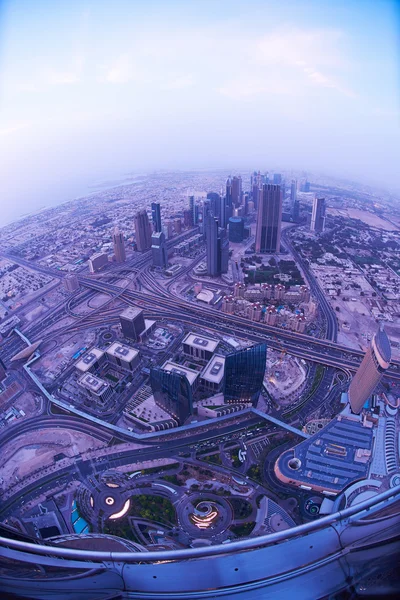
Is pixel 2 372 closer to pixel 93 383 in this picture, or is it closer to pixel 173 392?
pixel 93 383

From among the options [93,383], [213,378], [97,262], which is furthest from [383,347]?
[97,262]

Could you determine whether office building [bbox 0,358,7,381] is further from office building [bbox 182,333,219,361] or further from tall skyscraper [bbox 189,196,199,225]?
tall skyscraper [bbox 189,196,199,225]

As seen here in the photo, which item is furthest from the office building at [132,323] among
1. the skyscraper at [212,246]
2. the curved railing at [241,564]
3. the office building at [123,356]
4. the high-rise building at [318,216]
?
the high-rise building at [318,216]

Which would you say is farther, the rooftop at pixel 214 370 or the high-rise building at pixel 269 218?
the high-rise building at pixel 269 218

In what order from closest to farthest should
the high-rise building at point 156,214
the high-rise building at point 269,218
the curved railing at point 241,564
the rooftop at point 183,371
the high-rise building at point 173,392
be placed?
the curved railing at point 241,564
the high-rise building at point 173,392
the rooftop at point 183,371
the high-rise building at point 269,218
the high-rise building at point 156,214

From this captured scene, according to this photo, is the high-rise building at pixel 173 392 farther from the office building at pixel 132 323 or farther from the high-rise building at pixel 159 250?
the high-rise building at pixel 159 250

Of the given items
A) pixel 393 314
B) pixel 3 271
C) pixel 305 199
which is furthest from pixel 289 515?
pixel 305 199
